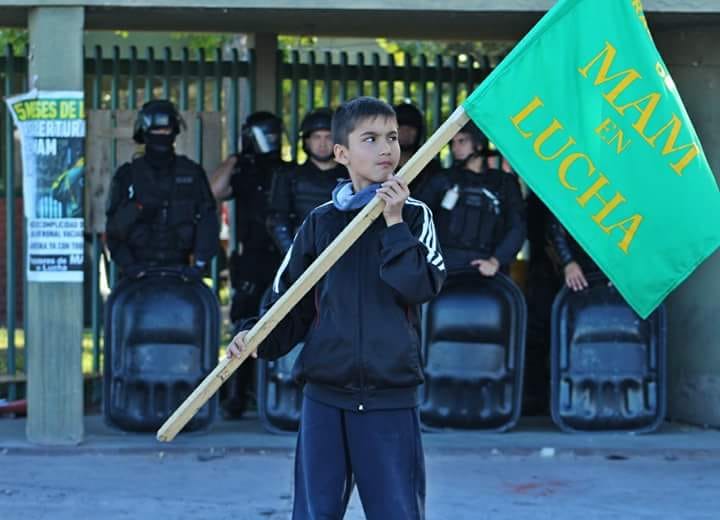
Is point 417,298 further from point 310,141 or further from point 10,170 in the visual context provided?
point 10,170

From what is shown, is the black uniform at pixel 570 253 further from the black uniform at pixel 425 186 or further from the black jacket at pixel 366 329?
the black jacket at pixel 366 329

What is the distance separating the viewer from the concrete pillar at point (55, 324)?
28.0 ft

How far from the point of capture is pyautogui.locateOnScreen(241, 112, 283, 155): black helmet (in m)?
9.64

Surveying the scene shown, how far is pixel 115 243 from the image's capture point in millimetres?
9242

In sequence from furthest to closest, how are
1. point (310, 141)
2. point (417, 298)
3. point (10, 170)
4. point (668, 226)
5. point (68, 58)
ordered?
point (10, 170) → point (310, 141) → point (68, 58) → point (668, 226) → point (417, 298)

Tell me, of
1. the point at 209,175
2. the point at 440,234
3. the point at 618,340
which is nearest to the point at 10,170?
the point at 209,175

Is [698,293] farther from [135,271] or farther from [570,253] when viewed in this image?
[135,271]

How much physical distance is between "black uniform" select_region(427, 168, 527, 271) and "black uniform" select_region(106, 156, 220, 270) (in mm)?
1417

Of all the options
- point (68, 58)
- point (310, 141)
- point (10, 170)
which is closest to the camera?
point (68, 58)

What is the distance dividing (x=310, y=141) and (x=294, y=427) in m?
1.77

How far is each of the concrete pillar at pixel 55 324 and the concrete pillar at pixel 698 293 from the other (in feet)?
12.7

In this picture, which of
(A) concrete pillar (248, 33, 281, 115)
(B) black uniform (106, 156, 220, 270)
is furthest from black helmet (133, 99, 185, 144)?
(A) concrete pillar (248, 33, 281, 115)

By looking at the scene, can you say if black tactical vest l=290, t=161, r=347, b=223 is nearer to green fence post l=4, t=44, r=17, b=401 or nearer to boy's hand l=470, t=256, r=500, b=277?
boy's hand l=470, t=256, r=500, b=277

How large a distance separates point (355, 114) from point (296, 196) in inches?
167
